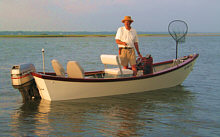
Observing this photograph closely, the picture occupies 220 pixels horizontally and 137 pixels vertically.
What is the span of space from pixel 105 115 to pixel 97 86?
4.71ft

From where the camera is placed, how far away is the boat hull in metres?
8.61

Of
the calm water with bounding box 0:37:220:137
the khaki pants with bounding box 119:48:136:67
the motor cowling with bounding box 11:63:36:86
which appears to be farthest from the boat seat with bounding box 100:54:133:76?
the motor cowling with bounding box 11:63:36:86

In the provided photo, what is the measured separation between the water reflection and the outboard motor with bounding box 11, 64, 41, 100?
289 mm

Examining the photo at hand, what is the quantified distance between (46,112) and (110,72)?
2730 millimetres

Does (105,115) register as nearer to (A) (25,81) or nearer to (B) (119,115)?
(B) (119,115)

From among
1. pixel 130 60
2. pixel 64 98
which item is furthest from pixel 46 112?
pixel 130 60

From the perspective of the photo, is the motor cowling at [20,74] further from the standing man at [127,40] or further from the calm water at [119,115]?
the standing man at [127,40]

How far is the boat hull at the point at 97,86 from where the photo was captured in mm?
8609

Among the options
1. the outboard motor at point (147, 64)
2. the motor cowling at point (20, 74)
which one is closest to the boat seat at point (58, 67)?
the motor cowling at point (20, 74)

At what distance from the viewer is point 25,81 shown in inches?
336

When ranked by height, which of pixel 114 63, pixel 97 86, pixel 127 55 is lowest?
pixel 97 86

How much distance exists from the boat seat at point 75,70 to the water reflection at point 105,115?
0.87 metres

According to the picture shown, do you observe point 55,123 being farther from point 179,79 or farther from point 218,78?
point 218,78

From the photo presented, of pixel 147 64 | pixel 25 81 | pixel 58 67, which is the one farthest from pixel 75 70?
pixel 147 64
